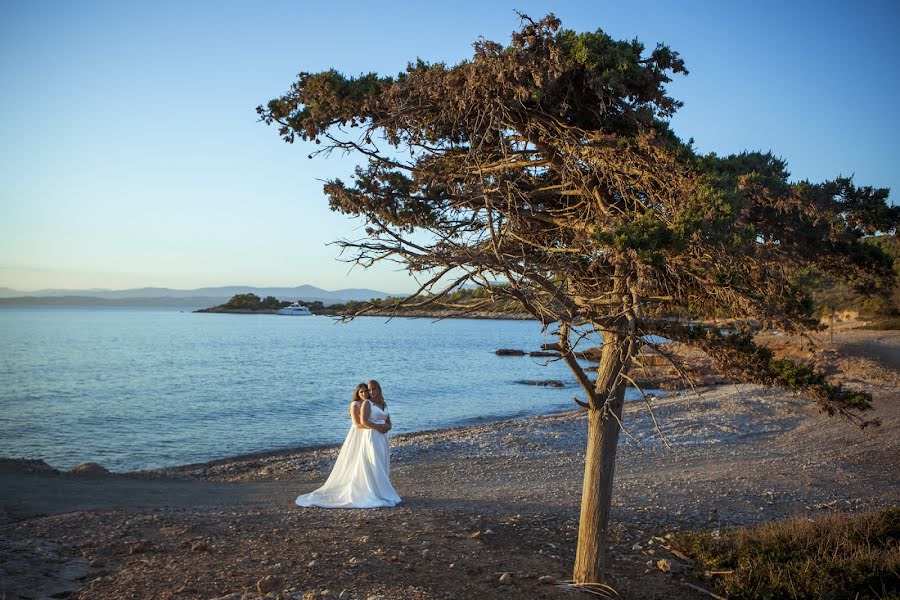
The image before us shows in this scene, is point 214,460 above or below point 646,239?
below

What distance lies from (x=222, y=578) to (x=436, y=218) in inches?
179

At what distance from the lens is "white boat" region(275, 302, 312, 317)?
173375 mm

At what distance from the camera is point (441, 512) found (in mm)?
9453

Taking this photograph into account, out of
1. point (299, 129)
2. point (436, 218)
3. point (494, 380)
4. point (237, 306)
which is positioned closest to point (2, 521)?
point (299, 129)

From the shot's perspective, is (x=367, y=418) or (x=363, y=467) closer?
(x=363, y=467)

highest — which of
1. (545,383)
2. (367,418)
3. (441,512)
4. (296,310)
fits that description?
(296,310)

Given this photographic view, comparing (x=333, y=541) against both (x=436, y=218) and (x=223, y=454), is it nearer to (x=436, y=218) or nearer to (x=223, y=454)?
(x=436, y=218)

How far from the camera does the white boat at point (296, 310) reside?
17338 centimetres

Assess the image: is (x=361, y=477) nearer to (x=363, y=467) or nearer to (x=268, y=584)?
(x=363, y=467)

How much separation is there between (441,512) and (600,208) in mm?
5539

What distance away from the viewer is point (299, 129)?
756cm

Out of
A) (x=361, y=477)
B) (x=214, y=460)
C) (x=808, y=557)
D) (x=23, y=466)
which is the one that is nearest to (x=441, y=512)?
(x=361, y=477)

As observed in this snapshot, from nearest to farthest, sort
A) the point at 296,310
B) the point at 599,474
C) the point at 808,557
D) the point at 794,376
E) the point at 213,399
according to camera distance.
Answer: the point at 794,376
the point at 599,474
the point at 808,557
the point at 213,399
the point at 296,310

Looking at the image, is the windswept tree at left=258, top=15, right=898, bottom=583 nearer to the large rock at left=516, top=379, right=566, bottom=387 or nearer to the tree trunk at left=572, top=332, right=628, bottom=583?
A: the tree trunk at left=572, top=332, right=628, bottom=583
